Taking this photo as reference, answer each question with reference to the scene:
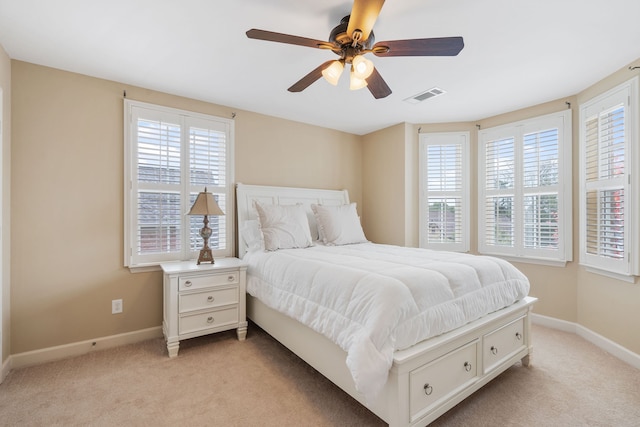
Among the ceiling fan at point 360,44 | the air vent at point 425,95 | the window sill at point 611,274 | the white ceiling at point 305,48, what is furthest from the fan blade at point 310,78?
the window sill at point 611,274

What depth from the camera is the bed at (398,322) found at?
155 centimetres

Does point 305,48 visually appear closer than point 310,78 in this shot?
No

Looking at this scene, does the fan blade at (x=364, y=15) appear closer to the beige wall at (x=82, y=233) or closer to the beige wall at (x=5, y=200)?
the beige wall at (x=82, y=233)

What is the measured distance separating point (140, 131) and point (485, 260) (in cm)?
330

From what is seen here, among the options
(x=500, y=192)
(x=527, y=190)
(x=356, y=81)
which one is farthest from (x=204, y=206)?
(x=527, y=190)

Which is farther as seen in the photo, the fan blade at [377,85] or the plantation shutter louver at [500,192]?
the plantation shutter louver at [500,192]

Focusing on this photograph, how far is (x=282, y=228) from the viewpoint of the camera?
3117 mm

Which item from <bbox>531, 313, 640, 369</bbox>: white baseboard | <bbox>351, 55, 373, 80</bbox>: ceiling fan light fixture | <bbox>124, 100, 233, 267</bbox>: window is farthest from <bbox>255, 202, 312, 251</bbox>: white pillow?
<bbox>531, 313, 640, 369</bbox>: white baseboard

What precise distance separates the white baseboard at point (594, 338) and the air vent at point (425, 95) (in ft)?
8.95

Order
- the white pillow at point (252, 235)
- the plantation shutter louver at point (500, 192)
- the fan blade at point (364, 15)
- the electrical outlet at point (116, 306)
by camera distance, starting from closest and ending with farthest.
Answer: the fan blade at point (364, 15) < the electrical outlet at point (116, 306) < the white pillow at point (252, 235) < the plantation shutter louver at point (500, 192)

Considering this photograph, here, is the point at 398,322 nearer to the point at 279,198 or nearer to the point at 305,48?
the point at 305,48

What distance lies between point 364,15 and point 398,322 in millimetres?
1596

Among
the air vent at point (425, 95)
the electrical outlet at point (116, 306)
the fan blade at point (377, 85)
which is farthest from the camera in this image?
the air vent at point (425, 95)

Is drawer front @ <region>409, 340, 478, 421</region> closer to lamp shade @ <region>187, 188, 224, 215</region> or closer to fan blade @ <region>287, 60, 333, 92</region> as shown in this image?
fan blade @ <region>287, 60, 333, 92</region>
